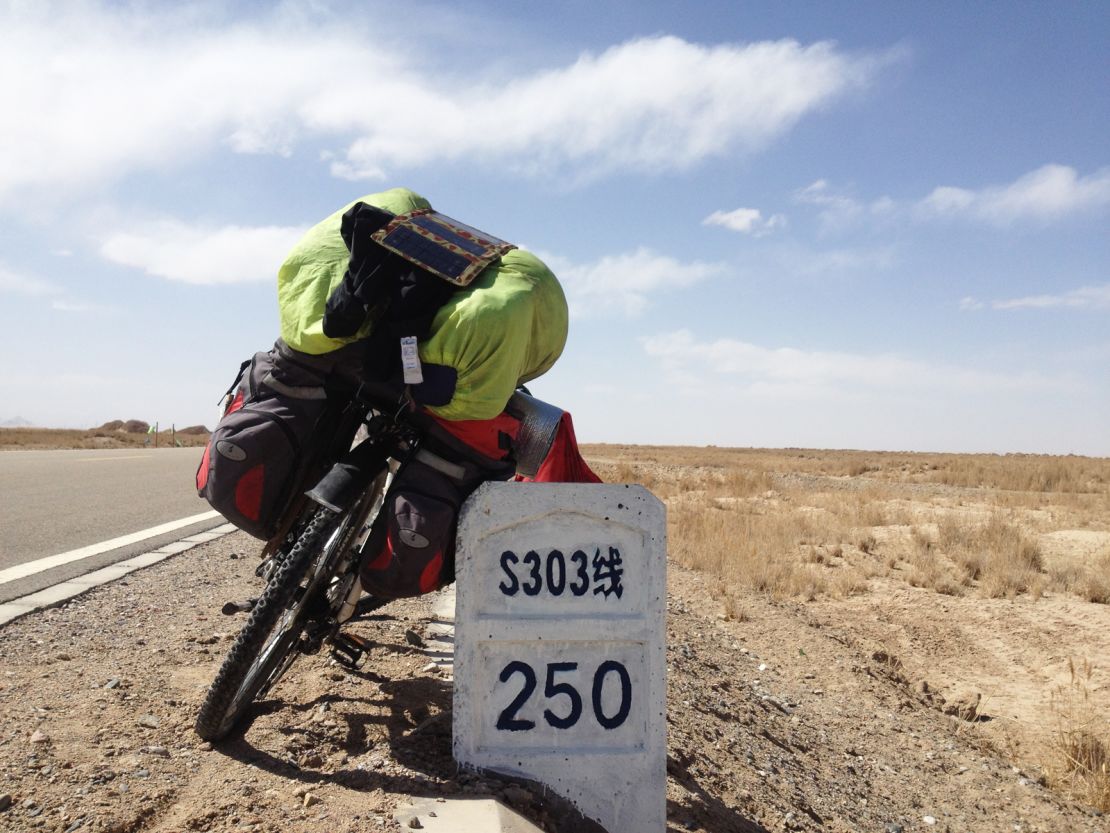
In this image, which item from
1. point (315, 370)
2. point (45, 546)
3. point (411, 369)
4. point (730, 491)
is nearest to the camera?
point (411, 369)

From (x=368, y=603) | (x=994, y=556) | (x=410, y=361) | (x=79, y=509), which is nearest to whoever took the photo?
(x=410, y=361)

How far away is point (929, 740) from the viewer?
17.4ft

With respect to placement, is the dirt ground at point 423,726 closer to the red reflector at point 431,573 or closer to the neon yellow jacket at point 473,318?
the red reflector at point 431,573

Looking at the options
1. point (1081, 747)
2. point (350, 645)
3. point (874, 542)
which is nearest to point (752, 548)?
point (874, 542)

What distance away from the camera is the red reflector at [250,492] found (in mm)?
2877

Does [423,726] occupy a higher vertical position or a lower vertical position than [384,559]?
lower

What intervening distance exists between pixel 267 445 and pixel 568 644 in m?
1.11

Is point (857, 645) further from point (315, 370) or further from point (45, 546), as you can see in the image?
point (45, 546)

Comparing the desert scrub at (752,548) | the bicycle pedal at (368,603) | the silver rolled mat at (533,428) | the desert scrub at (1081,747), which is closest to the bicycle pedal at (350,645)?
the bicycle pedal at (368,603)

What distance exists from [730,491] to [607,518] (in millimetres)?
16579

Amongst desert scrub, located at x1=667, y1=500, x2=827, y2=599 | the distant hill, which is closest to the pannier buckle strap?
desert scrub, located at x1=667, y1=500, x2=827, y2=599

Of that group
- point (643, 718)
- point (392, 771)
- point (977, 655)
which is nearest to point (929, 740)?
point (977, 655)

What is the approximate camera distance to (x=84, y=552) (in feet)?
21.6

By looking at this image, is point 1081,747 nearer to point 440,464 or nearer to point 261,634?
point 440,464
